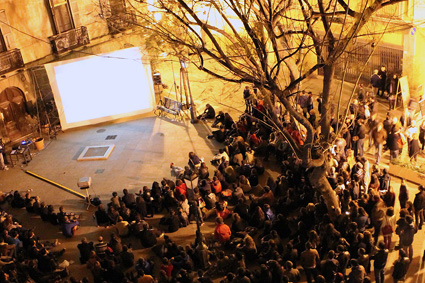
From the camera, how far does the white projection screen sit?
24638mm

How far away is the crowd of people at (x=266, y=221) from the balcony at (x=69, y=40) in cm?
929

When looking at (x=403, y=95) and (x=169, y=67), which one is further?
(x=169, y=67)

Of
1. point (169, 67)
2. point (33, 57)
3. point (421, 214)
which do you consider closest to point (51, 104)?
point (33, 57)

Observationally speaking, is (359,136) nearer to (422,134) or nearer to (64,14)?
(422,134)

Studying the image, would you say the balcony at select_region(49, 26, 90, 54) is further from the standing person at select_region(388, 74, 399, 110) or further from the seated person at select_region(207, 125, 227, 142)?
the standing person at select_region(388, 74, 399, 110)

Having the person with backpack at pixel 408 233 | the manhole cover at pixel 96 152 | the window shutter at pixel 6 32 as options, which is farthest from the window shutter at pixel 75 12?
the person with backpack at pixel 408 233

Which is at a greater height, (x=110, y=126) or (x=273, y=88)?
(x=273, y=88)

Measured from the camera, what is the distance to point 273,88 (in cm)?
1427

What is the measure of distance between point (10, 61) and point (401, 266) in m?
18.1

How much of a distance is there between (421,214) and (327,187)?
2.67m

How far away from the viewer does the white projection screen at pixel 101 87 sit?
80.8 ft

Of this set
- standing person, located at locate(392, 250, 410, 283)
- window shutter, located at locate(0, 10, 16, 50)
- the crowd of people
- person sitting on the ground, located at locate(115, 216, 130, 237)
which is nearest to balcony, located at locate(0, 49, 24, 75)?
window shutter, located at locate(0, 10, 16, 50)

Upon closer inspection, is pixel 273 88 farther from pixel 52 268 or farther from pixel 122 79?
pixel 122 79

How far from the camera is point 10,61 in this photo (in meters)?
23.7
